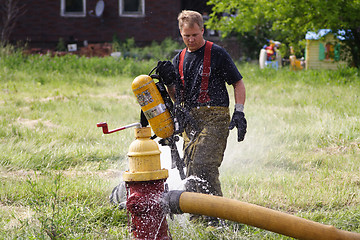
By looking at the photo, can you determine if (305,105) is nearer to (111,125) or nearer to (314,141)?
(314,141)

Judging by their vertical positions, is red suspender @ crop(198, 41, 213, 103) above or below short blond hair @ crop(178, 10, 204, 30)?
below

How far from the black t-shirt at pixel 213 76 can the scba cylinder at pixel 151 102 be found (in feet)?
2.01

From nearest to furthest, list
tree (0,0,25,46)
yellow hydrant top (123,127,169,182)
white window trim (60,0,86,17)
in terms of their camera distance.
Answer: yellow hydrant top (123,127,169,182) → tree (0,0,25,46) → white window trim (60,0,86,17)

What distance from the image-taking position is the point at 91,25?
1919 cm

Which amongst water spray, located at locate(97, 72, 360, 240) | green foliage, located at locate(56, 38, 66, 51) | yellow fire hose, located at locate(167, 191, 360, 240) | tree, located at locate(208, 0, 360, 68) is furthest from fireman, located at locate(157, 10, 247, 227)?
Result: green foliage, located at locate(56, 38, 66, 51)

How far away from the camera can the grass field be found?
354 cm

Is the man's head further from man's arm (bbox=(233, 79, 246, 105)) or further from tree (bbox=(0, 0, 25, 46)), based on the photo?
tree (bbox=(0, 0, 25, 46))

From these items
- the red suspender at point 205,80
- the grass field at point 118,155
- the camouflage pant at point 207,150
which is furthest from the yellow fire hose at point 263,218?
the red suspender at point 205,80

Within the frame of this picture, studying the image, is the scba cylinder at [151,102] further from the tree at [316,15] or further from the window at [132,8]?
the window at [132,8]

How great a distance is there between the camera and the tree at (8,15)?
58.3 feet

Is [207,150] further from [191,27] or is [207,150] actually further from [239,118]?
[191,27]

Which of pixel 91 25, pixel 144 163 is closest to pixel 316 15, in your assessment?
pixel 91 25

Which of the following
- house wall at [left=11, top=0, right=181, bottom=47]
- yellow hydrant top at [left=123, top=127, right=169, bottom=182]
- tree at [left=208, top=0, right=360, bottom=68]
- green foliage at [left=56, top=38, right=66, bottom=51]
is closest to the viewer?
yellow hydrant top at [left=123, top=127, right=169, bottom=182]

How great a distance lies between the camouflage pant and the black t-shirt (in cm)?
8
